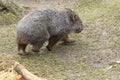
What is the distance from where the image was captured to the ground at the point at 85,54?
7637 mm

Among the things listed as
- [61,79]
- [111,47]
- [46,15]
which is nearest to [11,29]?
[46,15]

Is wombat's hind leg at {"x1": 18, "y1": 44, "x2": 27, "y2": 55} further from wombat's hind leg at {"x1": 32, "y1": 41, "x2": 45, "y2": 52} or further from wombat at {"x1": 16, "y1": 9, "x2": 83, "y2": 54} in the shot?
wombat's hind leg at {"x1": 32, "y1": 41, "x2": 45, "y2": 52}

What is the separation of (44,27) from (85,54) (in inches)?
42.8

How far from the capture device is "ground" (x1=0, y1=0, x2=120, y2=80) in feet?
25.1

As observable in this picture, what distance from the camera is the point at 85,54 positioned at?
29.0 ft

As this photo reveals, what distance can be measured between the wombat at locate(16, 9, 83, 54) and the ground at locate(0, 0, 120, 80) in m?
0.28

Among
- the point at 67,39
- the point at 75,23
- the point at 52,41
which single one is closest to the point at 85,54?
the point at 52,41

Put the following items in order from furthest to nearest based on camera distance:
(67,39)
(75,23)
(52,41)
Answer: (75,23) < (67,39) < (52,41)

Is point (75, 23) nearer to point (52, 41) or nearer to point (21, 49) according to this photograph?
point (52, 41)

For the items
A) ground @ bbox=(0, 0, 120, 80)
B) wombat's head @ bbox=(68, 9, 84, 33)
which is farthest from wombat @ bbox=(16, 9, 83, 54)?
ground @ bbox=(0, 0, 120, 80)

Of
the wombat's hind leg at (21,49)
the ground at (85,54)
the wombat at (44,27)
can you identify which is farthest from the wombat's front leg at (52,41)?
the wombat's hind leg at (21,49)

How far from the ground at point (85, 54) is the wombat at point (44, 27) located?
0.90 feet

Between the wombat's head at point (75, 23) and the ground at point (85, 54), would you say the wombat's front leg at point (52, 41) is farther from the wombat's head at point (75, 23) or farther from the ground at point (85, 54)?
the wombat's head at point (75, 23)

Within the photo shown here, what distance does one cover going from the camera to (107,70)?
7.68m
